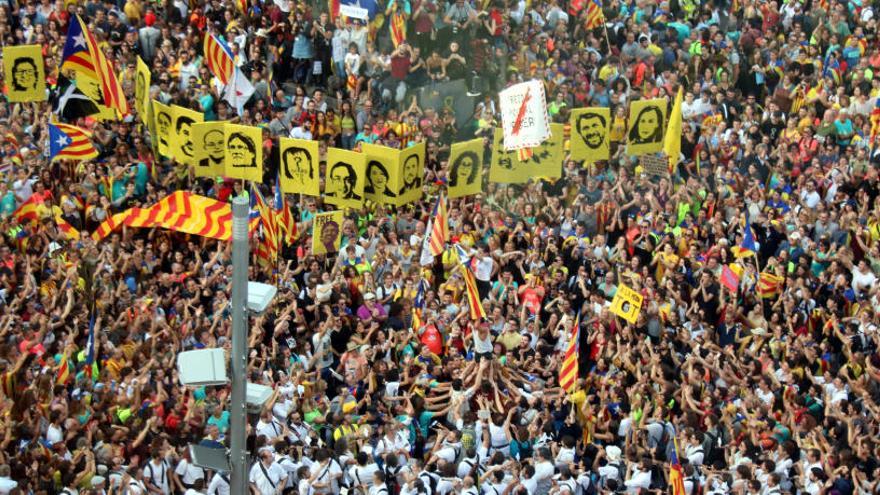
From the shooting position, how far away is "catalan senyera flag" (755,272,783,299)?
25234 millimetres

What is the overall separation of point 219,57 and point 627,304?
780 centimetres

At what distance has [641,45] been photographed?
103 feet

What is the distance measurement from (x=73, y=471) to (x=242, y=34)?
11.7m

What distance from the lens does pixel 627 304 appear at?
23.9 m

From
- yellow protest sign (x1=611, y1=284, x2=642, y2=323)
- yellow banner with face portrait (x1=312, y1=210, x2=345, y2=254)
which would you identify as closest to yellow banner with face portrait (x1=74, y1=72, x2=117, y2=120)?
yellow banner with face portrait (x1=312, y1=210, x2=345, y2=254)

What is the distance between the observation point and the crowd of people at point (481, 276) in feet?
69.7

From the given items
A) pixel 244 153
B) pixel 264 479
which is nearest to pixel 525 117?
pixel 244 153

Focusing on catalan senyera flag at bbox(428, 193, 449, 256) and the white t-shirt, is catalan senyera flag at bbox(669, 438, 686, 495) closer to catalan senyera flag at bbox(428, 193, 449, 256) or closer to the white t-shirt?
the white t-shirt

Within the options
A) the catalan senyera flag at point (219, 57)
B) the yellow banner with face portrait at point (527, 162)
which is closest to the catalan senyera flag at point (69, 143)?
the catalan senyera flag at point (219, 57)

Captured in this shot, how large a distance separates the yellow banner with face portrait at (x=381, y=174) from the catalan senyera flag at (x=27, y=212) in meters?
4.65

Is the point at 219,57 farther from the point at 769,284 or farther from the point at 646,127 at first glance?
the point at 769,284

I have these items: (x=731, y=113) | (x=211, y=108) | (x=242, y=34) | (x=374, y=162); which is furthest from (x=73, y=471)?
(x=731, y=113)

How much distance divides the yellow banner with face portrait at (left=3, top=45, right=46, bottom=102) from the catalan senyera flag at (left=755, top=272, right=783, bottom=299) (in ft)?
35.1

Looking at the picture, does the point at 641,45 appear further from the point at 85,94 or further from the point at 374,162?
the point at 85,94
